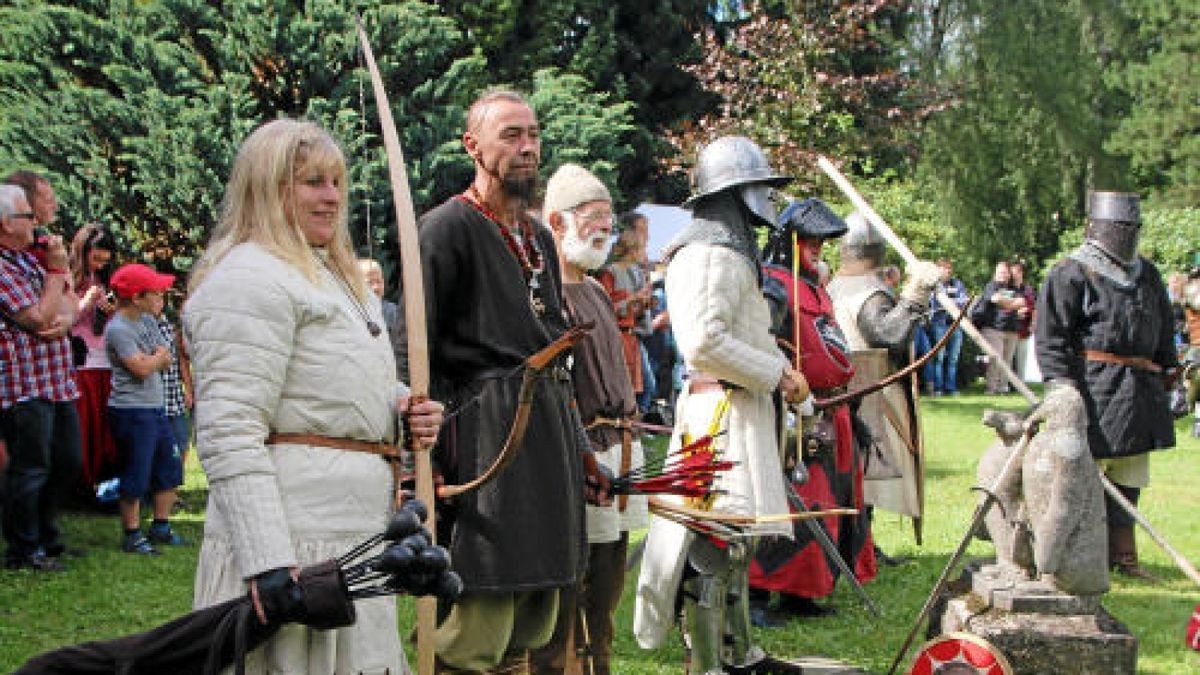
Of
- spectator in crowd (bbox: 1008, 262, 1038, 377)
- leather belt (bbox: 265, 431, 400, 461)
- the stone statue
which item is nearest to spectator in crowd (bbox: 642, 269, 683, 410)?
spectator in crowd (bbox: 1008, 262, 1038, 377)

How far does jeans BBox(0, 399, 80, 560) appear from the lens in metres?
7.08

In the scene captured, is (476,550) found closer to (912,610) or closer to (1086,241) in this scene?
(912,610)

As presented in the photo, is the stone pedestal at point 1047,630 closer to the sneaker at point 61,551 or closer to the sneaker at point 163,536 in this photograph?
the sneaker at point 163,536

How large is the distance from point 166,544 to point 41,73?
650cm

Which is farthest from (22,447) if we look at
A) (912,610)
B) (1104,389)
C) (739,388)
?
(1104,389)

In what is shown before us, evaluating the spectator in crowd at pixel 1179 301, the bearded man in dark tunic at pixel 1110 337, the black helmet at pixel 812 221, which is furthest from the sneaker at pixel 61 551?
the spectator in crowd at pixel 1179 301

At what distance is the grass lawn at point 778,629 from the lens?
6.08 m

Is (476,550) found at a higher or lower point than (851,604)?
higher

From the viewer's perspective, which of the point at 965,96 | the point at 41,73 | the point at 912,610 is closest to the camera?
the point at 912,610

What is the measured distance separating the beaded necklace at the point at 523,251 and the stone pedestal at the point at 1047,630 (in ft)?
7.58

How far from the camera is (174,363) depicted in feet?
27.9

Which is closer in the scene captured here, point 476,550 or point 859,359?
point 476,550

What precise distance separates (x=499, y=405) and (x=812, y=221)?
3.13 metres

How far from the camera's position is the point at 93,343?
844 cm
